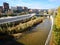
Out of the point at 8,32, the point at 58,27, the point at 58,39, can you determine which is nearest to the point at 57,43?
the point at 58,39

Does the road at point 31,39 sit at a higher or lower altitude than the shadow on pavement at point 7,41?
lower

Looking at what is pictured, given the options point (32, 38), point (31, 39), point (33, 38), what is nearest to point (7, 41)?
point (31, 39)

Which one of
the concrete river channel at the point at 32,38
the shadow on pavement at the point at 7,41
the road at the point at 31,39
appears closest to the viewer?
the shadow on pavement at the point at 7,41

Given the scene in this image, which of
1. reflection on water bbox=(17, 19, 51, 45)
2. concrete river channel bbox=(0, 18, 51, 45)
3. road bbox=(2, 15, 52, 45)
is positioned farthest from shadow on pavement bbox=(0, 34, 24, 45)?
reflection on water bbox=(17, 19, 51, 45)

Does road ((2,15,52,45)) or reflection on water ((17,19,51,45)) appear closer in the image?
road ((2,15,52,45))

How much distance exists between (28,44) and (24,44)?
0.52 meters

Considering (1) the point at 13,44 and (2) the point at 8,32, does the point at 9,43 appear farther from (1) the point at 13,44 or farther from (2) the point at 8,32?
(2) the point at 8,32

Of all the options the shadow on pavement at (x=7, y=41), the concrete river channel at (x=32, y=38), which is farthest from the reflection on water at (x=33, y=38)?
the shadow on pavement at (x=7, y=41)

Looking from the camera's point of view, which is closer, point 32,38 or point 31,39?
point 31,39

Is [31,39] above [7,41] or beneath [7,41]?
beneath

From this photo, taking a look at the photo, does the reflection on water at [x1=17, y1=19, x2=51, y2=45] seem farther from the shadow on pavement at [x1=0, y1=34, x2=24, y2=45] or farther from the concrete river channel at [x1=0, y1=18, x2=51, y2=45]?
the shadow on pavement at [x1=0, y1=34, x2=24, y2=45]

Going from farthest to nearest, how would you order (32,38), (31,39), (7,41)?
(32,38), (31,39), (7,41)

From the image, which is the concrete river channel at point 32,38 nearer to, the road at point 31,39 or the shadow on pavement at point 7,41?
the road at point 31,39

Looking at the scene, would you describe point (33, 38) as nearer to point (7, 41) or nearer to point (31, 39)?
point (31, 39)
